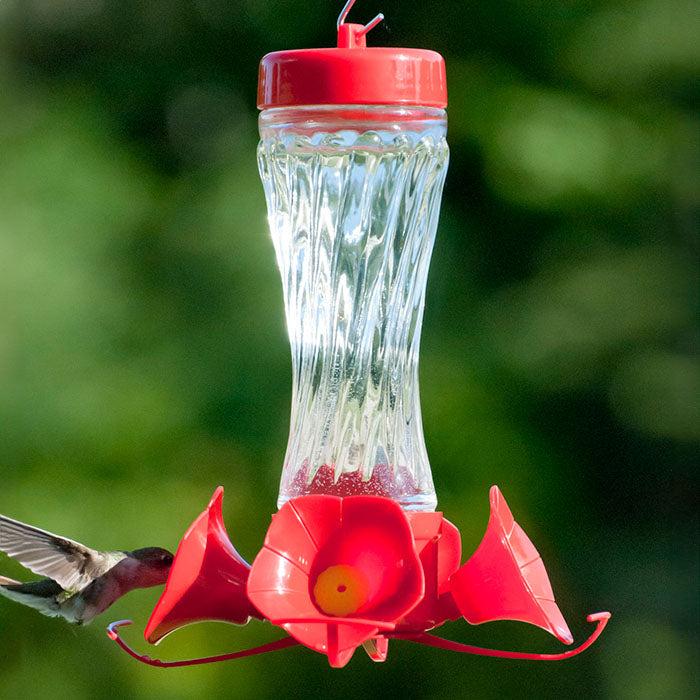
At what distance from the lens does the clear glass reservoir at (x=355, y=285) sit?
1.84 meters

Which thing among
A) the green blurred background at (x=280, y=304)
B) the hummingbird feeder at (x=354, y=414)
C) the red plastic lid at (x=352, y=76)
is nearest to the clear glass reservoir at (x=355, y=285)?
the hummingbird feeder at (x=354, y=414)

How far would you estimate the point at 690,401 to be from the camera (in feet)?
14.7

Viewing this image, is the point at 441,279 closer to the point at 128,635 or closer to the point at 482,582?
the point at 128,635

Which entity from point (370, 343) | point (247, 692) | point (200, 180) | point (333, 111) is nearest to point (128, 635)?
point (247, 692)

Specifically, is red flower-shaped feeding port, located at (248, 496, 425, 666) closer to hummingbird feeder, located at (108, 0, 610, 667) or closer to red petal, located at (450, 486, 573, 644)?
hummingbird feeder, located at (108, 0, 610, 667)

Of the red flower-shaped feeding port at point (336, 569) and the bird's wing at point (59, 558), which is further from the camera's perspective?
the bird's wing at point (59, 558)

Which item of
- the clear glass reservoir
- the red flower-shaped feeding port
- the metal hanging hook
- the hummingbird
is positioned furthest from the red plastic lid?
the hummingbird

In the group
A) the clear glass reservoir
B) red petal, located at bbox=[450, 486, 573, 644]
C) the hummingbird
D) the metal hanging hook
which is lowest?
the hummingbird

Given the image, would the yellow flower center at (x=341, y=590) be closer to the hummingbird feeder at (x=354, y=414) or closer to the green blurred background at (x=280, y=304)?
the hummingbird feeder at (x=354, y=414)

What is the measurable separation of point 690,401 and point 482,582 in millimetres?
3041

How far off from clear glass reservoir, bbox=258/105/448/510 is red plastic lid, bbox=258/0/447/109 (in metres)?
0.11

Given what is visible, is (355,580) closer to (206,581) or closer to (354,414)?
(206,581)

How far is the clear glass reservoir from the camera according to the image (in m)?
1.84

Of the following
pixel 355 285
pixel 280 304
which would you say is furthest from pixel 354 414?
pixel 280 304
